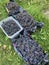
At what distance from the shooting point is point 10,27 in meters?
4.66

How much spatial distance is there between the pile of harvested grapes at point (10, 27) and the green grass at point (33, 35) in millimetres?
165

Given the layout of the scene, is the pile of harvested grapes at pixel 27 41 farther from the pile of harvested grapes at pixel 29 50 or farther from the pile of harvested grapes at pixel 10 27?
the pile of harvested grapes at pixel 10 27

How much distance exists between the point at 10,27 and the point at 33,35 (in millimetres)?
522

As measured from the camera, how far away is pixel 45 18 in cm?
498

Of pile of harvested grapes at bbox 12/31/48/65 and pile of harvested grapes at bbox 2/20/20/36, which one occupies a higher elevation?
pile of harvested grapes at bbox 2/20/20/36

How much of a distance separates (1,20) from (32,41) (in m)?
1.03

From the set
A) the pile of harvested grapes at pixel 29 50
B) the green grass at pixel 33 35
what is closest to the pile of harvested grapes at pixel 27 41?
the pile of harvested grapes at pixel 29 50

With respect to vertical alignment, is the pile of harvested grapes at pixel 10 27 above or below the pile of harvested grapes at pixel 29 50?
above

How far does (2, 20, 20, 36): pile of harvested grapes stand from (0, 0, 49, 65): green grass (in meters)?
0.17

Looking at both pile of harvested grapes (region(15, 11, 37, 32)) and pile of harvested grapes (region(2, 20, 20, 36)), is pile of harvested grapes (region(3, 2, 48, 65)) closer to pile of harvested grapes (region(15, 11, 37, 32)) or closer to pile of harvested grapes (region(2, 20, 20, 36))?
pile of harvested grapes (region(15, 11, 37, 32))

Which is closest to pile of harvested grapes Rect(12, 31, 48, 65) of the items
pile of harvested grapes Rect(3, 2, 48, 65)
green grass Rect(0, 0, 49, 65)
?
pile of harvested grapes Rect(3, 2, 48, 65)

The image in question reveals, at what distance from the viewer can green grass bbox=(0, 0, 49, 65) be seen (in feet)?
14.1

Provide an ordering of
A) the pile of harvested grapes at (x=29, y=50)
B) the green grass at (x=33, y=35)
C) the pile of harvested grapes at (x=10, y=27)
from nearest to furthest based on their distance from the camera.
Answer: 1. the pile of harvested grapes at (x=29, y=50)
2. the green grass at (x=33, y=35)
3. the pile of harvested grapes at (x=10, y=27)

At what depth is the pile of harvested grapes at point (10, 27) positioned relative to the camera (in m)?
4.57
